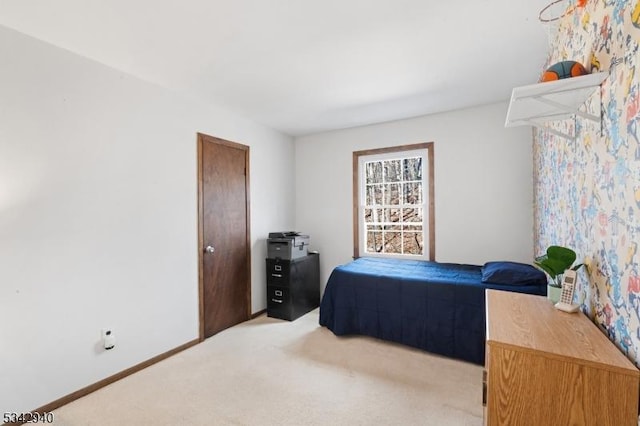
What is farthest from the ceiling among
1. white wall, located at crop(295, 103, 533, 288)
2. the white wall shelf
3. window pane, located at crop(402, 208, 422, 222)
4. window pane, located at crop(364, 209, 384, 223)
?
window pane, located at crop(364, 209, 384, 223)

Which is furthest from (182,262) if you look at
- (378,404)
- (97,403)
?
(378,404)

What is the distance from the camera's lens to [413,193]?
12.5ft

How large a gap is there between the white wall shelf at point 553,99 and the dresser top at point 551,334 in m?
0.86

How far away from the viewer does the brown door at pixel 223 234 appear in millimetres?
3090

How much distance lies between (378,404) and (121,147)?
2.79 meters

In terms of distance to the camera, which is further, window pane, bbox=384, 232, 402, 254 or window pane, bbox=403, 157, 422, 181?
window pane, bbox=384, 232, 402, 254

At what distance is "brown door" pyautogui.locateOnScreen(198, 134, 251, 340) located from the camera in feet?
10.1

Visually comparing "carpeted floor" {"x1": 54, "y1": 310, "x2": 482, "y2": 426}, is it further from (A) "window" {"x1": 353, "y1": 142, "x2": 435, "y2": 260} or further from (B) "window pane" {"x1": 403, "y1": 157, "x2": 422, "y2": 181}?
(B) "window pane" {"x1": 403, "y1": 157, "x2": 422, "y2": 181}

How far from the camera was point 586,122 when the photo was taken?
1361 millimetres

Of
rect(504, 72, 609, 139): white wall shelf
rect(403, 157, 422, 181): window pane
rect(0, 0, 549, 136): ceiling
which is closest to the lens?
rect(504, 72, 609, 139): white wall shelf

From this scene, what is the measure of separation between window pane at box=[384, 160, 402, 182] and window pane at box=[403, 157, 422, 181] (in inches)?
2.7

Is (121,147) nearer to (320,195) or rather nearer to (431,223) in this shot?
(320,195)

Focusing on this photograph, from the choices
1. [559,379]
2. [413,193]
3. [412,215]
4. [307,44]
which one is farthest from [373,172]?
[559,379]

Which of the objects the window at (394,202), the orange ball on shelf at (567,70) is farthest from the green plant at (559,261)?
the window at (394,202)
